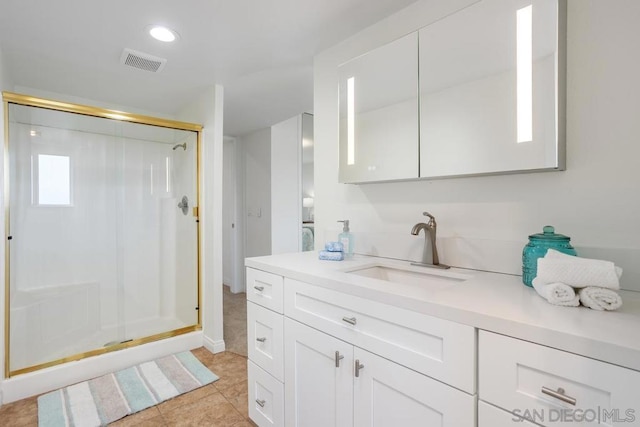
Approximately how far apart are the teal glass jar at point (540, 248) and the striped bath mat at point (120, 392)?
1.97 metres

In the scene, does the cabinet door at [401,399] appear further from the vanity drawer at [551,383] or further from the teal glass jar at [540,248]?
the teal glass jar at [540,248]

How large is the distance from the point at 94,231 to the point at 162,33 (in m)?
1.85

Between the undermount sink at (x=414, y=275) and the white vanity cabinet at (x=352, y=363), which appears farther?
the undermount sink at (x=414, y=275)

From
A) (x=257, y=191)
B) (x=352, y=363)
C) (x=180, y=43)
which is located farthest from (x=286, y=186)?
(x=352, y=363)

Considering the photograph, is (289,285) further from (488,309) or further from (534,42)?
(534,42)

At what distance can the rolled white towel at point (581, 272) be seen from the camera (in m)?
0.76

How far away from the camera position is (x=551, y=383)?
2.12ft

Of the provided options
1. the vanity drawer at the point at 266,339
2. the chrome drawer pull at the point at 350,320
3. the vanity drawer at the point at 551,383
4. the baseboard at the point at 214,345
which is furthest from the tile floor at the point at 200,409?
the vanity drawer at the point at 551,383

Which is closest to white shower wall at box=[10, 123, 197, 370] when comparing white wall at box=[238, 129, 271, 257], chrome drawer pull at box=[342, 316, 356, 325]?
white wall at box=[238, 129, 271, 257]

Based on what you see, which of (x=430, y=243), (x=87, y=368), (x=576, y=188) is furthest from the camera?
(x=87, y=368)

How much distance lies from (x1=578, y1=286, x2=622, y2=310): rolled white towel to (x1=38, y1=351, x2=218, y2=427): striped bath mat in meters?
2.08

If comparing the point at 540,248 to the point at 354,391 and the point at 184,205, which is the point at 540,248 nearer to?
the point at 354,391

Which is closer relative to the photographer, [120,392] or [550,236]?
[550,236]

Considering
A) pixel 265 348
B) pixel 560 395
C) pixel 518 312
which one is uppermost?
pixel 518 312
